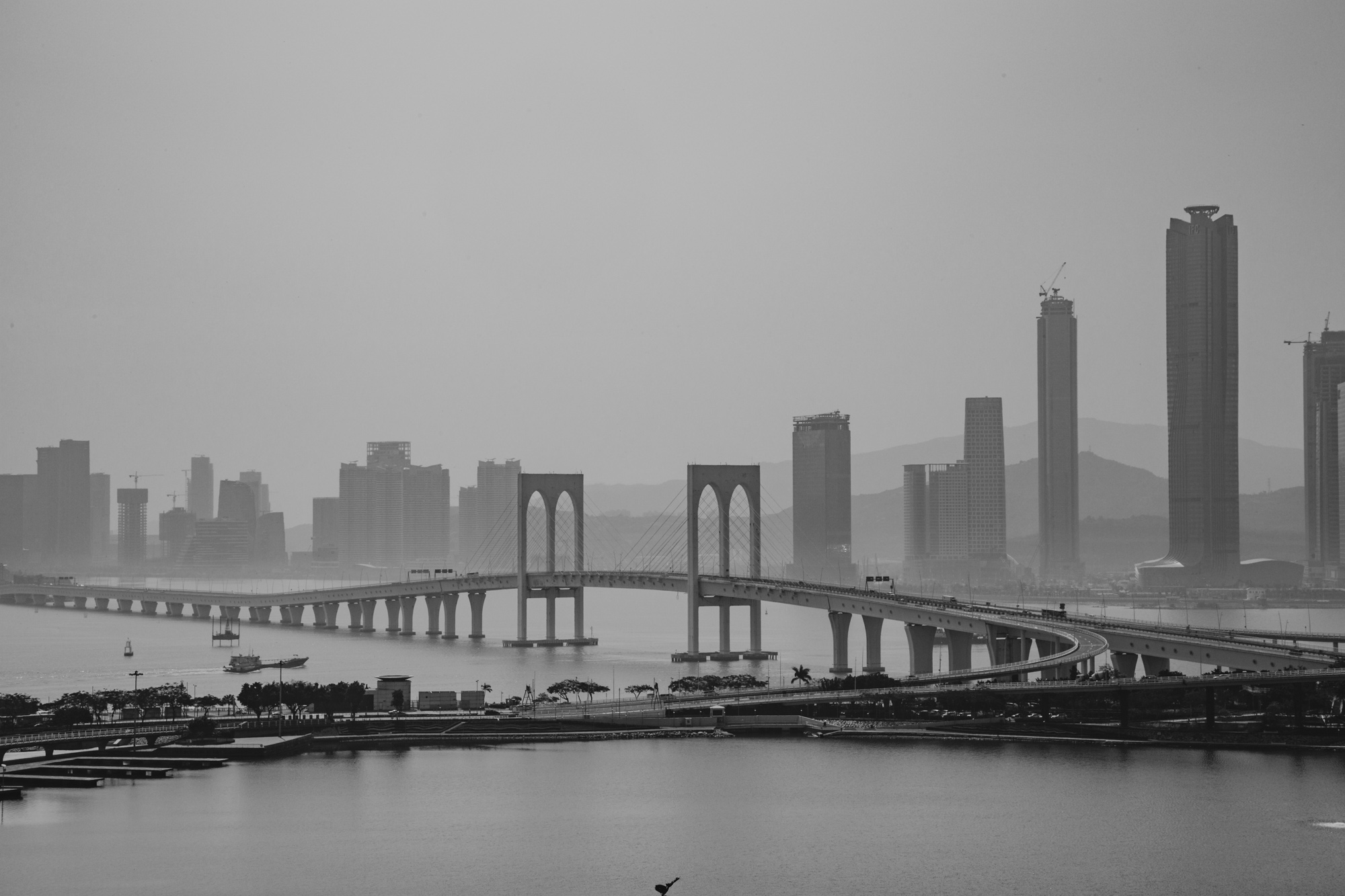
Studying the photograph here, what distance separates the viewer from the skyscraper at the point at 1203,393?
142250mm

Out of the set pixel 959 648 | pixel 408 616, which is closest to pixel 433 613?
pixel 408 616

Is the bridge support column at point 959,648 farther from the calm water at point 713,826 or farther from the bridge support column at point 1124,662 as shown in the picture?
the calm water at point 713,826

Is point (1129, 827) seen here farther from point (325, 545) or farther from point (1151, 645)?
point (325, 545)

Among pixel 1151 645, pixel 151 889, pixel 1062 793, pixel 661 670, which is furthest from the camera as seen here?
pixel 661 670

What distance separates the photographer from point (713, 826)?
27.4m

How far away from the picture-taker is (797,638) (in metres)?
76.8

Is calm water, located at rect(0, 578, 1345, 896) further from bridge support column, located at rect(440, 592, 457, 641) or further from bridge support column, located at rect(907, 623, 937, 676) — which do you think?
bridge support column, located at rect(440, 592, 457, 641)

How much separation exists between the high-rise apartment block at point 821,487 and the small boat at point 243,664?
9591cm

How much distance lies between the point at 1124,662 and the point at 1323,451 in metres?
A: 112

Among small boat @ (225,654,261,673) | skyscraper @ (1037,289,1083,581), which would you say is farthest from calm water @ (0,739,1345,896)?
skyscraper @ (1037,289,1083,581)

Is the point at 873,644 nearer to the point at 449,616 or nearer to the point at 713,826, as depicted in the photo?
the point at 713,826

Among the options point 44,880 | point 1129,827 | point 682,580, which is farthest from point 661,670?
point 44,880

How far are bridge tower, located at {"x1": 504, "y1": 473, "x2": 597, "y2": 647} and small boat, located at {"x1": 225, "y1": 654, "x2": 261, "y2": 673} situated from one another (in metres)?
13.6

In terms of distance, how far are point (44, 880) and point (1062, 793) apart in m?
16.2
